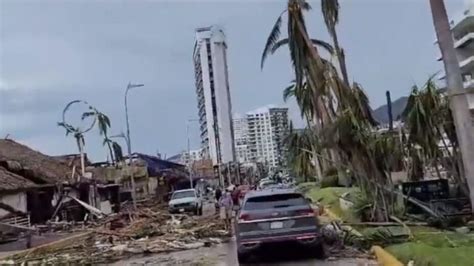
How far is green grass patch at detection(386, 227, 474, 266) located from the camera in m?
10.8

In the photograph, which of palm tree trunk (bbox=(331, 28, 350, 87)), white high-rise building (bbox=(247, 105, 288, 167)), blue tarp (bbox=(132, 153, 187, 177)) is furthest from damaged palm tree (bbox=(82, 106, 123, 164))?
white high-rise building (bbox=(247, 105, 288, 167))

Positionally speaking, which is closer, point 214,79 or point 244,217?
point 244,217

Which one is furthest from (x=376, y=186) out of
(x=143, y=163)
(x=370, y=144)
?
(x=143, y=163)

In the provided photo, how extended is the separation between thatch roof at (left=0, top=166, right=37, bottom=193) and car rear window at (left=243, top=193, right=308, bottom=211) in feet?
68.3

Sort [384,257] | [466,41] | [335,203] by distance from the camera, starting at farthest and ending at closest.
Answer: [466,41], [335,203], [384,257]

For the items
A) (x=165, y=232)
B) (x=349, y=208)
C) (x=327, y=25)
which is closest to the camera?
(x=349, y=208)

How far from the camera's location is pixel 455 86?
1684cm

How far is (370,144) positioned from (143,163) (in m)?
52.8

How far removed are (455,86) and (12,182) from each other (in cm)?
2501

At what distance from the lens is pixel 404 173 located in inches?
1063

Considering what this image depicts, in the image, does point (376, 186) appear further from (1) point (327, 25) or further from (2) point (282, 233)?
(1) point (327, 25)

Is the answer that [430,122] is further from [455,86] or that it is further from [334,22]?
[334,22]

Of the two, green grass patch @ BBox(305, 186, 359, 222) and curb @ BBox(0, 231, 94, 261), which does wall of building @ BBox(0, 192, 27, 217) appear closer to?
curb @ BBox(0, 231, 94, 261)

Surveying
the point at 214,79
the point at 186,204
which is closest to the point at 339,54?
the point at 186,204
